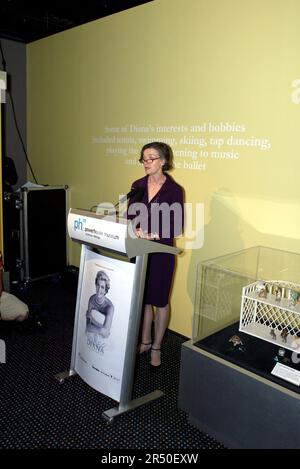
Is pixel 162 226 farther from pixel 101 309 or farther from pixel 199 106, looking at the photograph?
pixel 199 106

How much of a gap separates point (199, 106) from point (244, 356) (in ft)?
6.15

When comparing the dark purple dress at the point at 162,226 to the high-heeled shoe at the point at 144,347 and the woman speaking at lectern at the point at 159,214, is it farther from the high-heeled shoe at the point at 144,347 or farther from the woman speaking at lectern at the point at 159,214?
the high-heeled shoe at the point at 144,347

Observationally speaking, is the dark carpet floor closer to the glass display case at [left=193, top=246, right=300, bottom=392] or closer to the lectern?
the lectern

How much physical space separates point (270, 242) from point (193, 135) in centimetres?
103

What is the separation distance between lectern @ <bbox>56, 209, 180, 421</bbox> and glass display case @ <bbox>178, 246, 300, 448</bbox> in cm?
33

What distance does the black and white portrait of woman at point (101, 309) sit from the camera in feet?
7.20

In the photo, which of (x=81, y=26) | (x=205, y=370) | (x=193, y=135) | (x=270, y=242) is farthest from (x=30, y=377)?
(x=81, y=26)

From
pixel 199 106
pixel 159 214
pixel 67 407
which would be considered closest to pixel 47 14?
pixel 199 106

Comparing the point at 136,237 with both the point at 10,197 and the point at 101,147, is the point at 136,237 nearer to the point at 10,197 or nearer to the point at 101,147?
the point at 101,147

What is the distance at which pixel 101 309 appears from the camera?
2.23 metres

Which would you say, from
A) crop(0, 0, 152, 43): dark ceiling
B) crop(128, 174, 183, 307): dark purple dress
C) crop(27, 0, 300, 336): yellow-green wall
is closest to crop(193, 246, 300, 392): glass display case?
crop(27, 0, 300, 336): yellow-green wall

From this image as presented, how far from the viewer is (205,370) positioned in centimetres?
203

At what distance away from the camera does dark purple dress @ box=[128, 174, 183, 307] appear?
2.63m

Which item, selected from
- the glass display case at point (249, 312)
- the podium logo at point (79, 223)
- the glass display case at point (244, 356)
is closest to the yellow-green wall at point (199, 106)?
the glass display case at point (249, 312)
